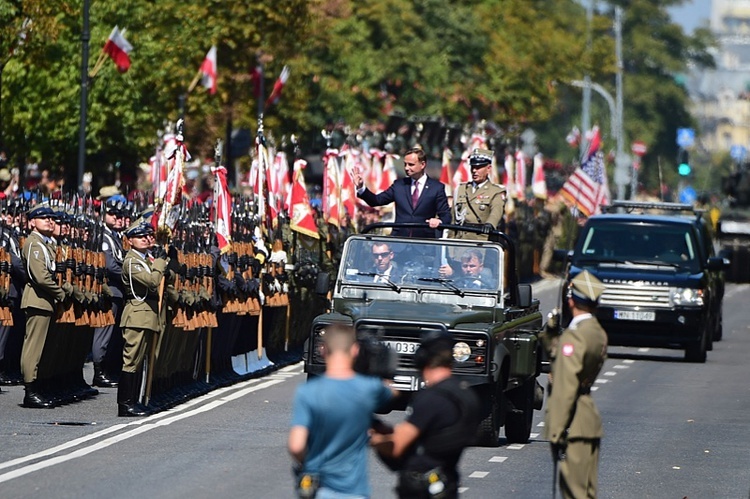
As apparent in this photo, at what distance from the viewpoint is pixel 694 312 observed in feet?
85.8

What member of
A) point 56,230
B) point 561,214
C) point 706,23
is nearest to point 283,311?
point 56,230

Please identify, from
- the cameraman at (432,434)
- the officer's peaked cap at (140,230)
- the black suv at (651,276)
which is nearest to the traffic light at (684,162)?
the black suv at (651,276)

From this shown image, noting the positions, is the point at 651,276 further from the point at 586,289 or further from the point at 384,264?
the point at 586,289

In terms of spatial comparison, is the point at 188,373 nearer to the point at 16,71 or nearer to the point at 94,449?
the point at 94,449

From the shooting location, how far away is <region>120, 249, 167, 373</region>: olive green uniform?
1797cm

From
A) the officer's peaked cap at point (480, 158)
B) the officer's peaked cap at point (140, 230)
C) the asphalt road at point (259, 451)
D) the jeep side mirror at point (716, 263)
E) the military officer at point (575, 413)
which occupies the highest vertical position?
the officer's peaked cap at point (480, 158)

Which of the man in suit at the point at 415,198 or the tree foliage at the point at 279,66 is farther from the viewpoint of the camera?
the tree foliage at the point at 279,66

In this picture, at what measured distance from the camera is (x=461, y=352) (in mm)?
16141

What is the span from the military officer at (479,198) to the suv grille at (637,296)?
276 inches

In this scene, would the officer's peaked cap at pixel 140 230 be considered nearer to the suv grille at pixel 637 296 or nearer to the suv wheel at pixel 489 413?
the suv wheel at pixel 489 413

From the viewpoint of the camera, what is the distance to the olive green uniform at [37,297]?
1864cm

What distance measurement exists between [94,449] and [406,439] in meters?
6.69

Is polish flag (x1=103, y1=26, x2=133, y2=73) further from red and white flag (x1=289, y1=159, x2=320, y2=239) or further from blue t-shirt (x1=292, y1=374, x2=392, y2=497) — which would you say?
blue t-shirt (x1=292, y1=374, x2=392, y2=497)

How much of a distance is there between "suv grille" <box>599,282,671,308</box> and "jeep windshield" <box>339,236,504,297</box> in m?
9.22
